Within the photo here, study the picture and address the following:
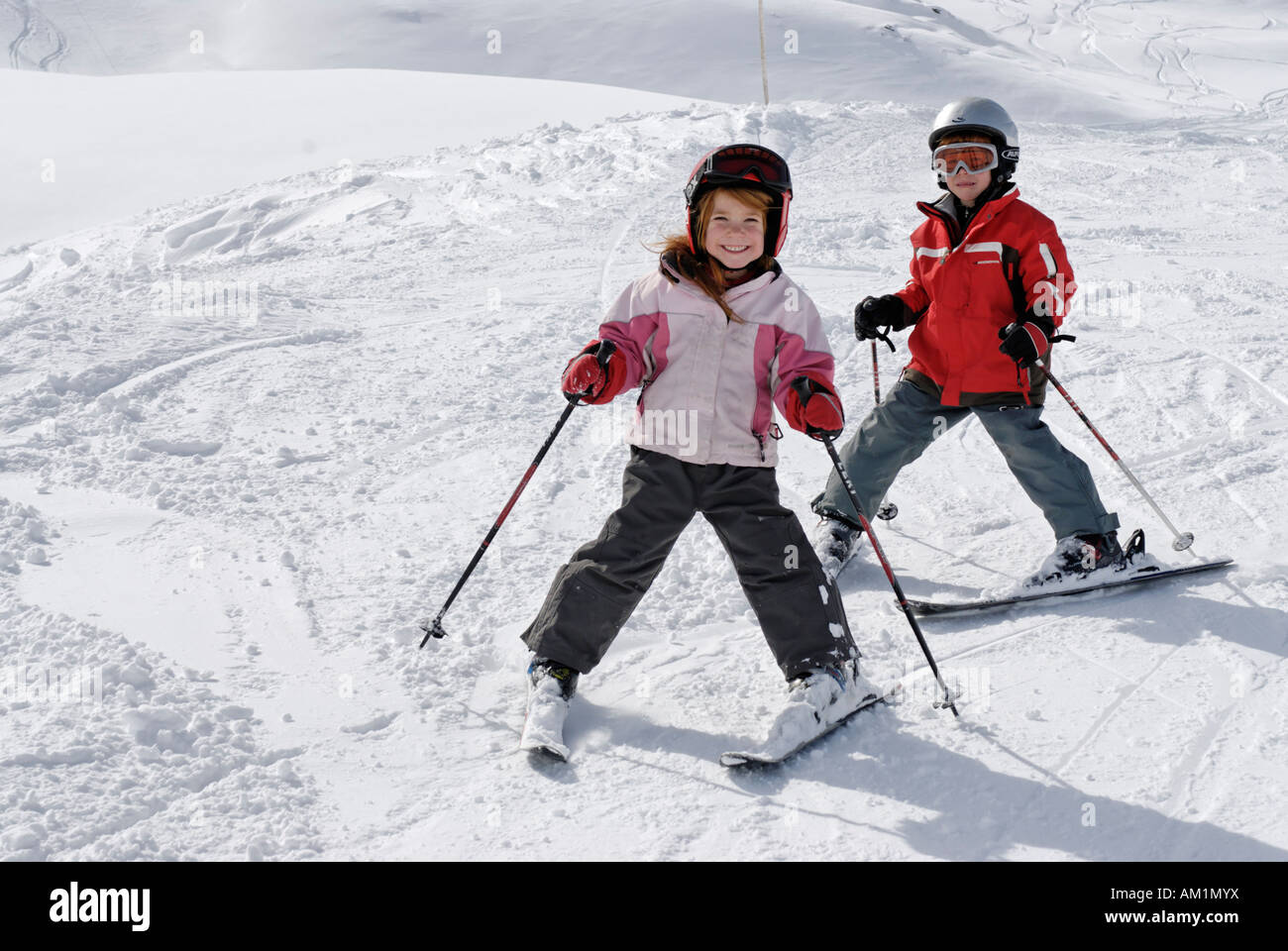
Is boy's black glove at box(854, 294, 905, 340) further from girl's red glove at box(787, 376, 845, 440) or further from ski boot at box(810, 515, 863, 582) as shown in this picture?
girl's red glove at box(787, 376, 845, 440)

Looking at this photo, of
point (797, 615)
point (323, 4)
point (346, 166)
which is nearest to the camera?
point (797, 615)

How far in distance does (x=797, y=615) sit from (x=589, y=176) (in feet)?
27.7

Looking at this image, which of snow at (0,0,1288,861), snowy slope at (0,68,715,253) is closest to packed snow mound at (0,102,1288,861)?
snow at (0,0,1288,861)

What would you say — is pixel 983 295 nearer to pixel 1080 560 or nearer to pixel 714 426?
pixel 1080 560

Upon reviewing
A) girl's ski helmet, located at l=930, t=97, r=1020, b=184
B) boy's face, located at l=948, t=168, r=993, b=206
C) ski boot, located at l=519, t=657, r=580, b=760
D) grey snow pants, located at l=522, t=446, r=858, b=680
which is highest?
girl's ski helmet, located at l=930, t=97, r=1020, b=184

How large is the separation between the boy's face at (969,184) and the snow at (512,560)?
1344 mm

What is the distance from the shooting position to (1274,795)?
2559 millimetres

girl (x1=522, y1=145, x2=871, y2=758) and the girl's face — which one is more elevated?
the girl's face

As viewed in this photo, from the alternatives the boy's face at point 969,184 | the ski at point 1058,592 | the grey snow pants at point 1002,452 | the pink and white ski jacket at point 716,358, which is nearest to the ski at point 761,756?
the pink and white ski jacket at point 716,358

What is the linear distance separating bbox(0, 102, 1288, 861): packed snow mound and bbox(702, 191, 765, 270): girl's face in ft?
1.08

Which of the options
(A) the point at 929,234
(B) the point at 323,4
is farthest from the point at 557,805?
(B) the point at 323,4

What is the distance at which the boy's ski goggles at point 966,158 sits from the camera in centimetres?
346

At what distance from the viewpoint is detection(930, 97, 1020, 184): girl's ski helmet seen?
343cm
